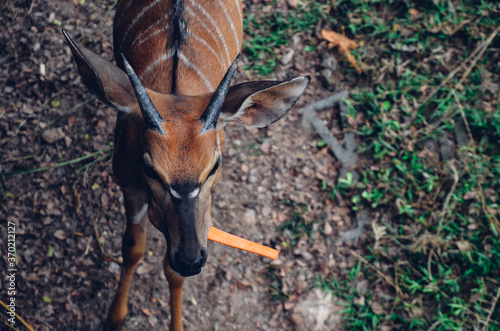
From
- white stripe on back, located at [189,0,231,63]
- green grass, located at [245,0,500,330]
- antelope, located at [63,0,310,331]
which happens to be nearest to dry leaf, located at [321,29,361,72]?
green grass, located at [245,0,500,330]

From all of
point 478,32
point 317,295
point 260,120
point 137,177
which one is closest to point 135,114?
point 137,177

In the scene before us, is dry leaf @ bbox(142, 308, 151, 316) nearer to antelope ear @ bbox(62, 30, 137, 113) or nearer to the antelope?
the antelope

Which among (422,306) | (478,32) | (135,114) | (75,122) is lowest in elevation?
(422,306)

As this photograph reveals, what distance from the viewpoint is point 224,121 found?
8.98 feet

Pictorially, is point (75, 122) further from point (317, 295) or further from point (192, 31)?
point (317, 295)

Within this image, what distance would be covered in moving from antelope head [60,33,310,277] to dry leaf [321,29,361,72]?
7.06ft

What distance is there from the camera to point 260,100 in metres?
2.64

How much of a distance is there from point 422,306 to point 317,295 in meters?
0.89

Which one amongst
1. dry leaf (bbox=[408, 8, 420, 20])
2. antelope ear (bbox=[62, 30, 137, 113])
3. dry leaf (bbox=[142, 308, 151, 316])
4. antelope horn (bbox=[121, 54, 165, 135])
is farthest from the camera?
dry leaf (bbox=[408, 8, 420, 20])

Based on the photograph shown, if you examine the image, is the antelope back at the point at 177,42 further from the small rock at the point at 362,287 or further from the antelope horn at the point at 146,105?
the small rock at the point at 362,287

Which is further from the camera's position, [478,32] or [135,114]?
[478,32]

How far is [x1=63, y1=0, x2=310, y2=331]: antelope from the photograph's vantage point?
227cm

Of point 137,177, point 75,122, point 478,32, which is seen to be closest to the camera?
point 137,177

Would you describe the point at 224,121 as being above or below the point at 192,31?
below
